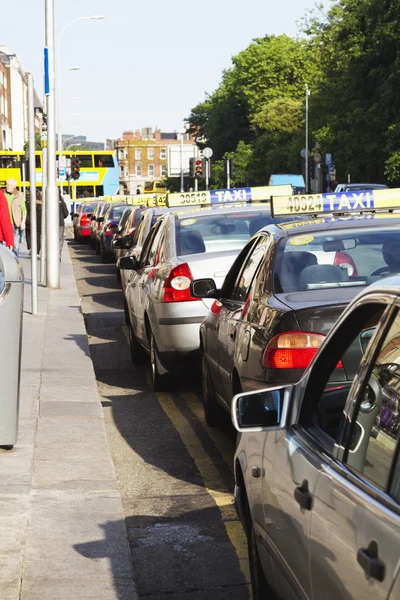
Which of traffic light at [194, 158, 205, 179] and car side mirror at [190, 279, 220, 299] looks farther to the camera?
traffic light at [194, 158, 205, 179]

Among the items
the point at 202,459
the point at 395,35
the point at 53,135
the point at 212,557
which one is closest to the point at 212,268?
the point at 202,459

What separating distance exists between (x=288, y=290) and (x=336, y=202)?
3350mm

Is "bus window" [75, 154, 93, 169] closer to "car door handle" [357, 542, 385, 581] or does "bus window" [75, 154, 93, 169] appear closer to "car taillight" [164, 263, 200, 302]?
"car taillight" [164, 263, 200, 302]

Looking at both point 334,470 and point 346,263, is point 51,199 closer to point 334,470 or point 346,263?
point 346,263

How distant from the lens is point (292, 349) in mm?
6410

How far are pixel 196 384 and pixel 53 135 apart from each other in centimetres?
1341

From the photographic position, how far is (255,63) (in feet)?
374

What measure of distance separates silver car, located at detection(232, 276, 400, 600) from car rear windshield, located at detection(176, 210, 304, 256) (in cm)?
717

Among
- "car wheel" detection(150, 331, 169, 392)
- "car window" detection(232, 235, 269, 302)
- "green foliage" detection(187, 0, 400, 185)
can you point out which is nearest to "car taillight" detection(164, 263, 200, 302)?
"car wheel" detection(150, 331, 169, 392)

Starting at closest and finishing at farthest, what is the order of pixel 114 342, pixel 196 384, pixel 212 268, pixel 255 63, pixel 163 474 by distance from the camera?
pixel 163 474
pixel 212 268
pixel 196 384
pixel 114 342
pixel 255 63

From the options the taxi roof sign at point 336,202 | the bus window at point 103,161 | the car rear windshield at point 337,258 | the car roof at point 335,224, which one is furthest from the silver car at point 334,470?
the bus window at point 103,161

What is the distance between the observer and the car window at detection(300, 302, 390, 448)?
343 cm

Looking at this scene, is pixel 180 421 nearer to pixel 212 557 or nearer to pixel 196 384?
pixel 196 384

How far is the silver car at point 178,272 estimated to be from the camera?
1037 centimetres
